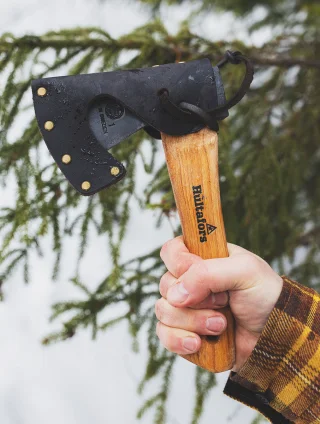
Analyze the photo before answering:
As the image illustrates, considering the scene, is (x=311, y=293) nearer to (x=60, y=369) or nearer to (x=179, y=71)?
(x=179, y=71)

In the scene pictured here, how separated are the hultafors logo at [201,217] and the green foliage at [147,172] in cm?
66

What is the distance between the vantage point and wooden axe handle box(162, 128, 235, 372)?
1.45 meters

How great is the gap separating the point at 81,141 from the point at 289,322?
2.76ft

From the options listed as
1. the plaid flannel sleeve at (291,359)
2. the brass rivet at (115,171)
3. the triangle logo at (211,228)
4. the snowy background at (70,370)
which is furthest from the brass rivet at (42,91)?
the snowy background at (70,370)

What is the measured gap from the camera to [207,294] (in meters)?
1.51

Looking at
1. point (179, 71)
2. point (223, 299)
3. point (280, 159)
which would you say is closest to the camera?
point (179, 71)

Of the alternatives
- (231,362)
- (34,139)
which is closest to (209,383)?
(231,362)

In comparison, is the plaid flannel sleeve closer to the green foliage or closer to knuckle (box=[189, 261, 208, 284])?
knuckle (box=[189, 261, 208, 284])

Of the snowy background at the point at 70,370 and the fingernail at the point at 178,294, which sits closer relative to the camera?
the fingernail at the point at 178,294

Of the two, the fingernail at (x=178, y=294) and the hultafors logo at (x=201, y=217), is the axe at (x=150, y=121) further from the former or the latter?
the fingernail at (x=178, y=294)

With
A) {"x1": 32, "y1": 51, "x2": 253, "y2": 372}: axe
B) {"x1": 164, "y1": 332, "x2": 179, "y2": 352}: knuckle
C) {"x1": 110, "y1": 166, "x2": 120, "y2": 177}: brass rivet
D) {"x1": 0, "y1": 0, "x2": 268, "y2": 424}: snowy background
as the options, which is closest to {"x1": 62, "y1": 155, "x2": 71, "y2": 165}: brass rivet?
{"x1": 32, "y1": 51, "x2": 253, "y2": 372}: axe

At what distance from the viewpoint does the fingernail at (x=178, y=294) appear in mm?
1498

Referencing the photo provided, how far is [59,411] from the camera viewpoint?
4191 millimetres

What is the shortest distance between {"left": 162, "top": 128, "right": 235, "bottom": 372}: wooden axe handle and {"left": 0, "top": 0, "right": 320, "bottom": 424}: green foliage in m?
0.65
